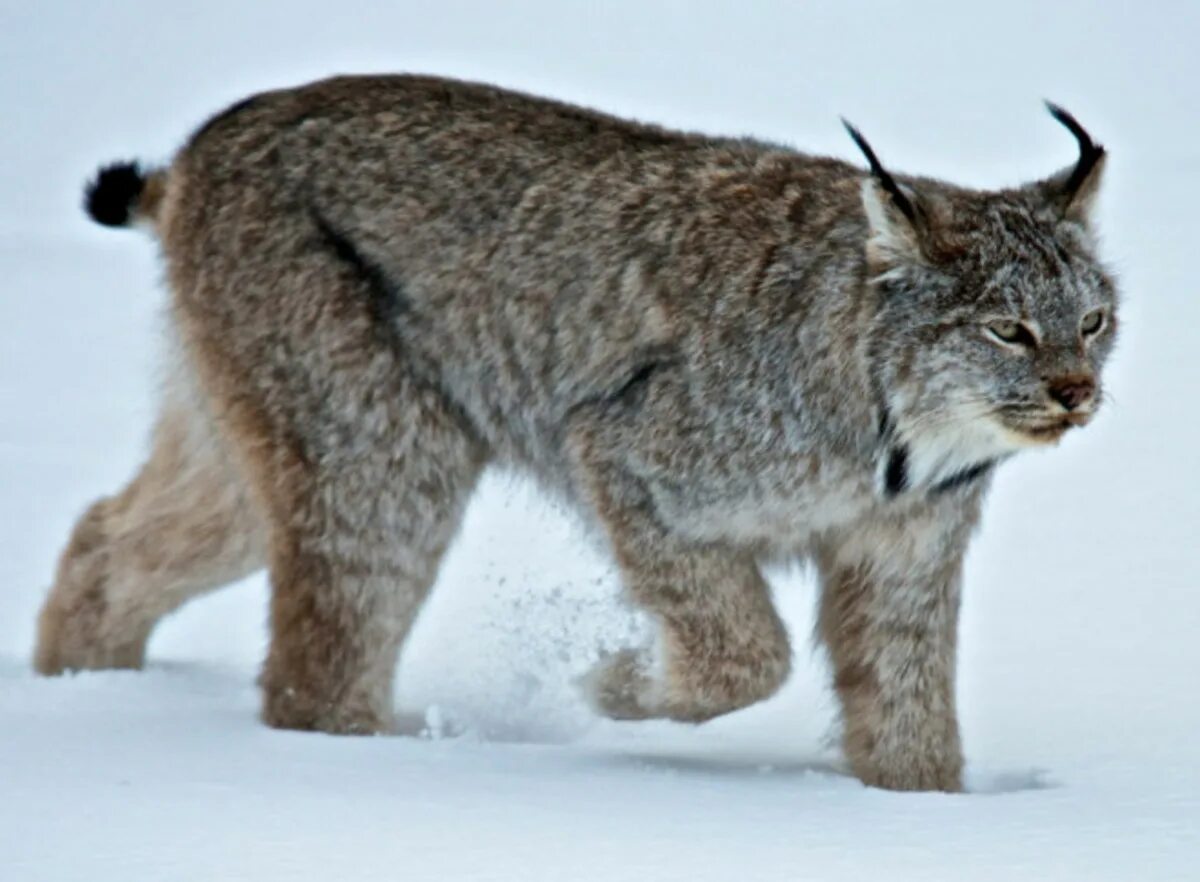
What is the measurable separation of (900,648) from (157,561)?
1764mm

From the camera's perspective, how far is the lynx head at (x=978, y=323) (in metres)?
4.74

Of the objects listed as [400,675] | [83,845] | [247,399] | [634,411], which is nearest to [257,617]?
[400,675]

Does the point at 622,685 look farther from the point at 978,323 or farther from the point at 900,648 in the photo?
the point at 978,323

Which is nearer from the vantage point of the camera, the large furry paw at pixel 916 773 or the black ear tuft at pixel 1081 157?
the black ear tuft at pixel 1081 157

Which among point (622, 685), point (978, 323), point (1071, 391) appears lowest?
point (622, 685)

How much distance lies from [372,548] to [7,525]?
2048 millimetres

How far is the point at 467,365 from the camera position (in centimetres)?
539

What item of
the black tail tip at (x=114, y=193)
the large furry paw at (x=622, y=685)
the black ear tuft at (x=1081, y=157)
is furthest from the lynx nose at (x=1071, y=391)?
the black tail tip at (x=114, y=193)

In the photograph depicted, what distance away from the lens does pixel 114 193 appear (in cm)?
571

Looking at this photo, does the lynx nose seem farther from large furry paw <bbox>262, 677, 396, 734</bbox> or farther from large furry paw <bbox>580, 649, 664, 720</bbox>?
large furry paw <bbox>262, 677, 396, 734</bbox>

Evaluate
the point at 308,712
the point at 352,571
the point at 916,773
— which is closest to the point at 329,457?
the point at 352,571

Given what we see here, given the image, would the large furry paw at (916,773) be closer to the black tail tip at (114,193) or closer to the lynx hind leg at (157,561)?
the lynx hind leg at (157,561)

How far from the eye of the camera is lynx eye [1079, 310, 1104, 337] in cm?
481

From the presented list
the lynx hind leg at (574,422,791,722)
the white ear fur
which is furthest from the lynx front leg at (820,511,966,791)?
the white ear fur
